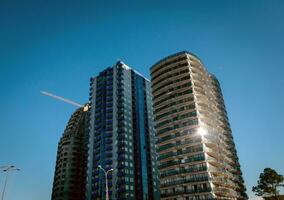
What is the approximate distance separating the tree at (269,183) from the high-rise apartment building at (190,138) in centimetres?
1210

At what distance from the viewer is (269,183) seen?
249 ft

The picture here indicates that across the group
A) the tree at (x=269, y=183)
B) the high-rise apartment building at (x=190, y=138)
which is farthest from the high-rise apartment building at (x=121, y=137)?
the tree at (x=269, y=183)

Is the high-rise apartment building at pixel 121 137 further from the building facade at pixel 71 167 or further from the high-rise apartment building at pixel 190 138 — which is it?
the high-rise apartment building at pixel 190 138

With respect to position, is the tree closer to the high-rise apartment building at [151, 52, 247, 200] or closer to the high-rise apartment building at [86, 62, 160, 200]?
the high-rise apartment building at [151, 52, 247, 200]

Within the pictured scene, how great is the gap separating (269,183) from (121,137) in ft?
218

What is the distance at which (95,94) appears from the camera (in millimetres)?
146750

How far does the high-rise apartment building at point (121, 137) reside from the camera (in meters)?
116

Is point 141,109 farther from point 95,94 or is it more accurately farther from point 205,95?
point 205,95

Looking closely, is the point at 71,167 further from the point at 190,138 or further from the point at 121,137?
the point at 190,138

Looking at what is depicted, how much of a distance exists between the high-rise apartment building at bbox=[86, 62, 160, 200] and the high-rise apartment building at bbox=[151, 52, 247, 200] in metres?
26.4

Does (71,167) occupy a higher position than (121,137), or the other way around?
(121,137)

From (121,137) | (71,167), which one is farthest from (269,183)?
(71,167)

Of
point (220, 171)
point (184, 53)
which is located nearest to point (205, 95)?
point (184, 53)

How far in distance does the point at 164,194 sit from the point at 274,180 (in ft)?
109
